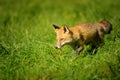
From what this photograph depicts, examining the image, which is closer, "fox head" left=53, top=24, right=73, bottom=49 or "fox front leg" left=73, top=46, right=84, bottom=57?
"fox front leg" left=73, top=46, right=84, bottom=57

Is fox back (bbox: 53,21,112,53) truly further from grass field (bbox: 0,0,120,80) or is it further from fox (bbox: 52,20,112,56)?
grass field (bbox: 0,0,120,80)

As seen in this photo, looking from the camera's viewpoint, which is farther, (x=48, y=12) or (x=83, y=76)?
(x=48, y=12)

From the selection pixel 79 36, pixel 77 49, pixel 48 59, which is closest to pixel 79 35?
pixel 79 36

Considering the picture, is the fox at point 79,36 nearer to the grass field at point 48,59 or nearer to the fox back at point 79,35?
the fox back at point 79,35

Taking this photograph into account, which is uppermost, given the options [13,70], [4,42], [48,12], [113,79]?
[48,12]

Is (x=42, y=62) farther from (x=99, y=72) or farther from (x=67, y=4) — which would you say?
(x=67, y=4)

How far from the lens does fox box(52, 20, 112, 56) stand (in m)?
9.55

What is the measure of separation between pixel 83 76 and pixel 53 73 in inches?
26.7

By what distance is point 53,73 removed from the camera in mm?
8062

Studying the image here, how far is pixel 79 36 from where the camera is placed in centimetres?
955

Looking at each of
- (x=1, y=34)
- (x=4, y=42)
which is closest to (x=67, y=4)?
(x=1, y=34)

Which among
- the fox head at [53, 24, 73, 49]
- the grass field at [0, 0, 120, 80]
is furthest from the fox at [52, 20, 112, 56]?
the grass field at [0, 0, 120, 80]

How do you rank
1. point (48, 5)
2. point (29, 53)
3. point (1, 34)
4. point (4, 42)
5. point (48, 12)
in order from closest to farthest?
1. point (29, 53)
2. point (4, 42)
3. point (1, 34)
4. point (48, 12)
5. point (48, 5)

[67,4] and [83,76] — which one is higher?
[67,4]
